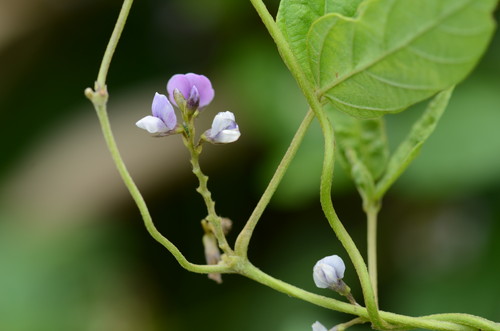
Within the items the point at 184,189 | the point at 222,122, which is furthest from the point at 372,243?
the point at 184,189

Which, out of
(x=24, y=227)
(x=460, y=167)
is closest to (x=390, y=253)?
(x=460, y=167)

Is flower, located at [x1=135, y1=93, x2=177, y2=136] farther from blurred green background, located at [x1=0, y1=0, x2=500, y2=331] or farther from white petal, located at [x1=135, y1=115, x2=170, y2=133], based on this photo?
blurred green background, located at [x1=0, y1=0, x2=500, y2=331]

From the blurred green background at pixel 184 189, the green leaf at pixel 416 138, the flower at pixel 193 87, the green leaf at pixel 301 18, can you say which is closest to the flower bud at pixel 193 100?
the flower at pixel 193 87

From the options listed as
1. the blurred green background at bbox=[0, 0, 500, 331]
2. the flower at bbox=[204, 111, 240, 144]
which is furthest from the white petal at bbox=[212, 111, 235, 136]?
the blurred green background at bbox=[0, 0, 500, 331]

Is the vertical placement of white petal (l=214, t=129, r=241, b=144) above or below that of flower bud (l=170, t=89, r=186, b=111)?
below

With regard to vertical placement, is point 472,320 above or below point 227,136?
below

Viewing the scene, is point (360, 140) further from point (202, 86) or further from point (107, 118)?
point (107, 118)

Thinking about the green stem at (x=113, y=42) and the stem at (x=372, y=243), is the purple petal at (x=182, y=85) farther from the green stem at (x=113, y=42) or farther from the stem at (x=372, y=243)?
the stem at (x=372, y=243)
